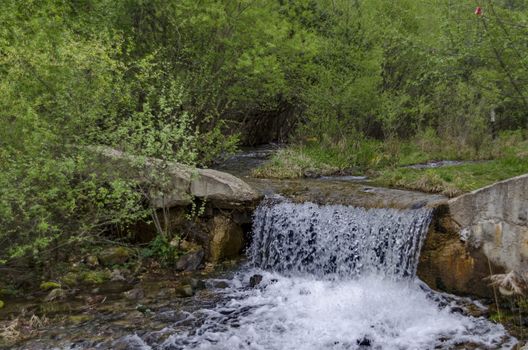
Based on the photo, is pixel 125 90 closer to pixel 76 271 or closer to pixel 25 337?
pixel 76 271

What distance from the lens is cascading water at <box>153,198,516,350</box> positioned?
6.52 metres

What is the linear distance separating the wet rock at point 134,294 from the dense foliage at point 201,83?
131cm

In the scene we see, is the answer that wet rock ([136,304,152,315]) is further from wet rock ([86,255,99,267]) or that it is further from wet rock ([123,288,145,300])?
wet rock ([86,255,99,267])

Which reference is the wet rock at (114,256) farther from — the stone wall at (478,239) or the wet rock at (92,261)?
the stone wall at (478,239)

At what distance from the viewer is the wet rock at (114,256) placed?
30.4 feet

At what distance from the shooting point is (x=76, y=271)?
8789mm

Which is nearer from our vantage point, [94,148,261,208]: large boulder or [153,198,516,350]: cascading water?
[153,198,516,350]: cascading water

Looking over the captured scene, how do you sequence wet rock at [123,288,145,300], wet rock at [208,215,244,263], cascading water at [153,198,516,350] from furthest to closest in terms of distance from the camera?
wet rock at [208,215,244,263] < wet rock at [123,288,145,300] < cascading water at [153,198,516,350]

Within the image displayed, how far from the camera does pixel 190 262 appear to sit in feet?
31.0

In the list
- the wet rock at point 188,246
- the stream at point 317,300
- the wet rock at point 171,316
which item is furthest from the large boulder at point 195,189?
the wet rock at point 171,316

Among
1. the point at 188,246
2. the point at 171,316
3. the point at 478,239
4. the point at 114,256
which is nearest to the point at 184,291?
the point at 171,316

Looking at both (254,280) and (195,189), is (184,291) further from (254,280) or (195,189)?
(195,189)

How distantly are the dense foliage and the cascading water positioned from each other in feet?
8.62

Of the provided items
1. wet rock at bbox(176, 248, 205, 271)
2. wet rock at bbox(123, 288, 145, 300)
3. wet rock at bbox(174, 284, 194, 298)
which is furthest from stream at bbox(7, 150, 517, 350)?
wet rock at bbox(176, 248, 205, 271)
